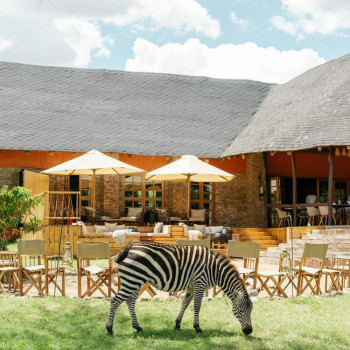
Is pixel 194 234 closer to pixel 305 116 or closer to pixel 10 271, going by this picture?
pixel 305 116

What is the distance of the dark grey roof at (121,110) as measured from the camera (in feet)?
66.1

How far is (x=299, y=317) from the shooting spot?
806 centimetres

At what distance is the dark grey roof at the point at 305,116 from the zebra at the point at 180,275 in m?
10.5

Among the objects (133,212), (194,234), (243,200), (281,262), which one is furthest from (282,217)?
(281,262)

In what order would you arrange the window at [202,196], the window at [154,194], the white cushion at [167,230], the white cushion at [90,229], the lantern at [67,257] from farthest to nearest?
the window at [202,196] < the window at [154,194] < the white cushion at [90,229] < the white cushion at [167,230] < the lantern at [67,257]

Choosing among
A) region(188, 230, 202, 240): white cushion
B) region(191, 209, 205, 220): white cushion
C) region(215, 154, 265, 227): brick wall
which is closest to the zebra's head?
region(188, 230, 202, 240): white cushion

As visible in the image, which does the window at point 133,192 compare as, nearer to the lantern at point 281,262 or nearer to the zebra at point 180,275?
the lantern at point 281,262

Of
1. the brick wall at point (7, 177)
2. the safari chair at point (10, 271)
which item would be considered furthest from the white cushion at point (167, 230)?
the safari chair at point (10, 271)

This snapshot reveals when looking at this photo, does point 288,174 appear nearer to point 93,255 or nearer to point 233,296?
point 93,255

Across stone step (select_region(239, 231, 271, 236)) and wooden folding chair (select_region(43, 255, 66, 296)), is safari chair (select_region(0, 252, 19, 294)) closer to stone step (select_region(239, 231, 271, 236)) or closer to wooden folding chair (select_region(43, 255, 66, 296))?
wooden folding chair (select_region(43, 255, 66, 296))

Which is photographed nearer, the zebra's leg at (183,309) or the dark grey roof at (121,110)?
the zebra's leg at (183,309)

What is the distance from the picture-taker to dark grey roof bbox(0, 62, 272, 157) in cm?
2016

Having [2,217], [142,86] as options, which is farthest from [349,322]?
[142,86]

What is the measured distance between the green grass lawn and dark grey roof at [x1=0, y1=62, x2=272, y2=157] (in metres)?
11.4
